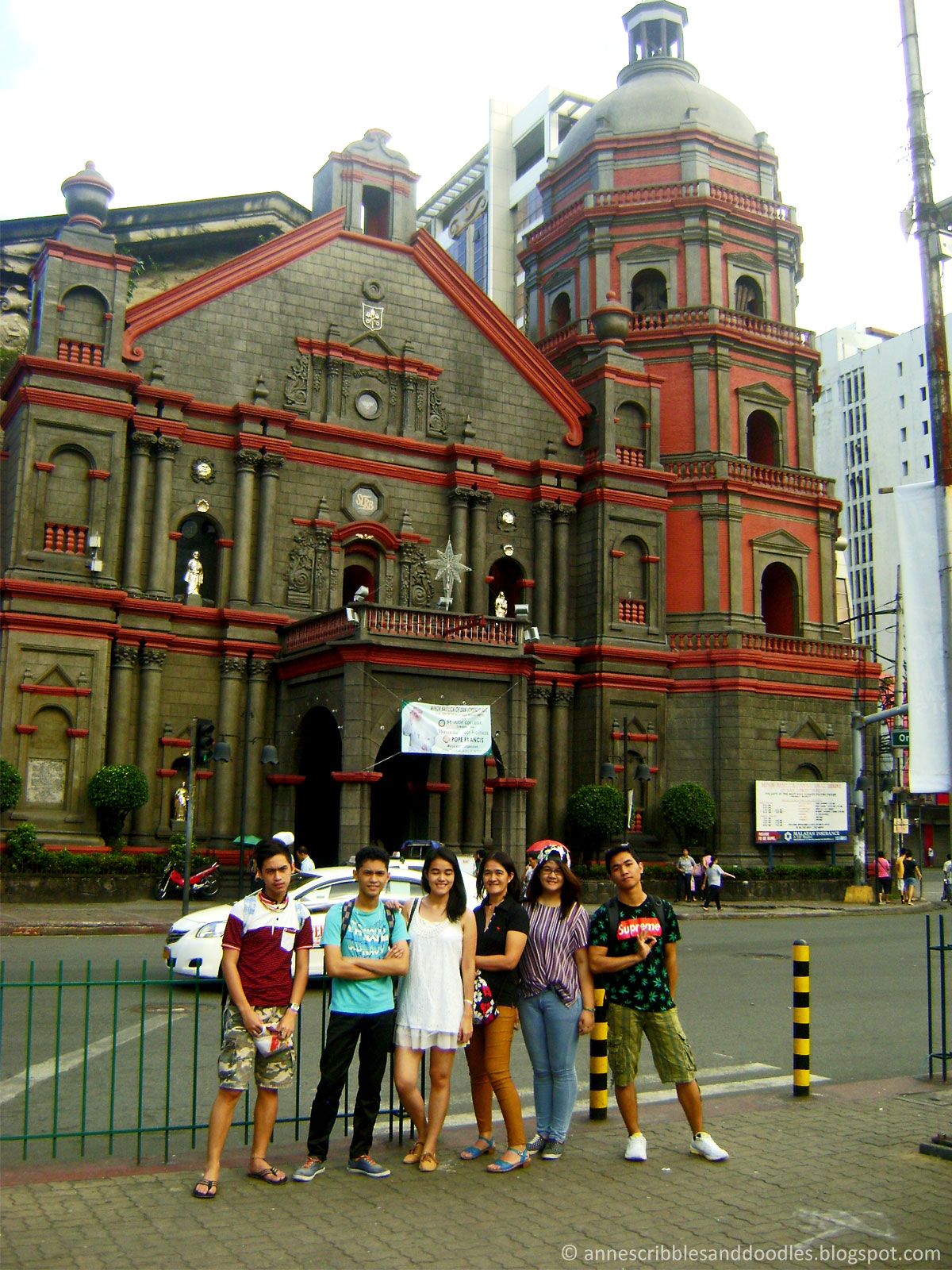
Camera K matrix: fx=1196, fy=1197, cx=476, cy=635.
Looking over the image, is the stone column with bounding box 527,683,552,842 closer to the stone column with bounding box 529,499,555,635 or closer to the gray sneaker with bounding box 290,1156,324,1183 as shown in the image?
the stone column with bounding box 529,499,555,635

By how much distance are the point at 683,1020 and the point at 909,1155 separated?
5.42 metres

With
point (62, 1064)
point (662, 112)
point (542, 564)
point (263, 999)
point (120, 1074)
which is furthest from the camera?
point (662, 112)

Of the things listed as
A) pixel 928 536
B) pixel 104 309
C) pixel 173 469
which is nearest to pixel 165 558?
pixel 173 469

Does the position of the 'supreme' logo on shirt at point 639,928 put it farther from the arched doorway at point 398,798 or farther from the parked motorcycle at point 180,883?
the arched doorway at point 398,798

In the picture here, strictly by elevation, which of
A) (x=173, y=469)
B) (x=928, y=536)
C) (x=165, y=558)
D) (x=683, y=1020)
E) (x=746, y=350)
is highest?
(x=746, y=350)

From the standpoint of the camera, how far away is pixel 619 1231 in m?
6.45

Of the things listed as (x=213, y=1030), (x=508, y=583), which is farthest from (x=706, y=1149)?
(x=508, y=583)

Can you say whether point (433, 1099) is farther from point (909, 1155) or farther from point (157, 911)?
point (157, 911)

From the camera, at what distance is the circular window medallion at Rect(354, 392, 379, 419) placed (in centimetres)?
3394

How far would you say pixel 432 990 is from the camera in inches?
294

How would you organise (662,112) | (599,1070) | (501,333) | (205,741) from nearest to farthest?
(599,1070) → (205,741) → (501,333) → (662,112)

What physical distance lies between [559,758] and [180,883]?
1213cm

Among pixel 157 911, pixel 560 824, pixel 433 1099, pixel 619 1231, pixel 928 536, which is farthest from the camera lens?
pixel 560 824

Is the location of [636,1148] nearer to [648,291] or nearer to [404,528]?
[404,528]
